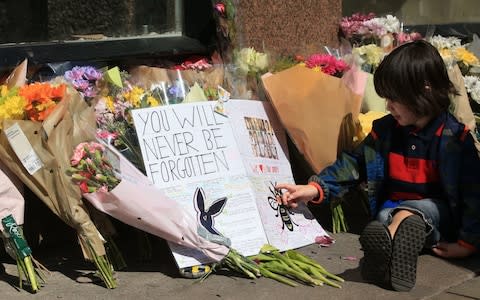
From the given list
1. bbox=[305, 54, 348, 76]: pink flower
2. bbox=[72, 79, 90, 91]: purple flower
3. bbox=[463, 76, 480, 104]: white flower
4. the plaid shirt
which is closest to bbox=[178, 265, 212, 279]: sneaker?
the plaid shirt

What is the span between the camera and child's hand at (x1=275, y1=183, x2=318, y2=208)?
3883 mm

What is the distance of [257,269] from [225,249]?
0.61ft

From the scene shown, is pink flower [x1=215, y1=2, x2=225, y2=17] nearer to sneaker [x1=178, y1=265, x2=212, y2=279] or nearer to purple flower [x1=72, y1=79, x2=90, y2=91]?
purple flower [x1=72, y1=79, x2=90, y2=91]

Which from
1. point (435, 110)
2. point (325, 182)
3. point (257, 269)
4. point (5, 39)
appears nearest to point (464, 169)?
point (435, 110)

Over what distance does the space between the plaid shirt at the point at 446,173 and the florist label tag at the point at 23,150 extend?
1409 millimetres

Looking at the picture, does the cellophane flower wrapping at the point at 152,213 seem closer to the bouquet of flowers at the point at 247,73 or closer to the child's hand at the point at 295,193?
the child's hand at the point at 295,193

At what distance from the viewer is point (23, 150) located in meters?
3.38

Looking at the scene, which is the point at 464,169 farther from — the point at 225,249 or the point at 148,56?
the point at 148,56

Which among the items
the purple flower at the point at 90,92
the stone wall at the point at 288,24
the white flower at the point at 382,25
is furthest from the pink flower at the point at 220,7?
the white flower at the point at 382,25

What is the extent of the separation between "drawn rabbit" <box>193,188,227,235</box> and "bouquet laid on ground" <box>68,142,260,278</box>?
0.38 feet

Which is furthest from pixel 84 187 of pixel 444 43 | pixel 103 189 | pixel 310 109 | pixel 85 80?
pixel 444 43

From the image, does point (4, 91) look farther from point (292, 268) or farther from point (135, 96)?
point (292, 268)

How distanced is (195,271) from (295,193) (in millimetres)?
700

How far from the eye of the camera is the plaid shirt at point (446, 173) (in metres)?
3.64
